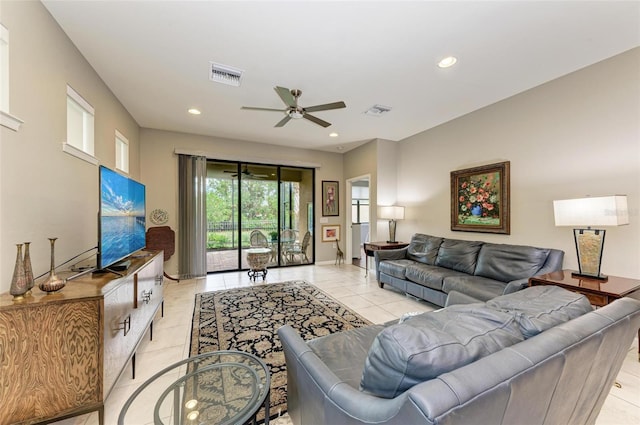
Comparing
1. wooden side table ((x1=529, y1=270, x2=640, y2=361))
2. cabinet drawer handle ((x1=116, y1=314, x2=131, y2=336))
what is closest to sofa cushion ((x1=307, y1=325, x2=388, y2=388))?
cabinet drawer handle ((x1=116, y1=314, x2=131, y2=336))

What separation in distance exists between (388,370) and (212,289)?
3926 mm

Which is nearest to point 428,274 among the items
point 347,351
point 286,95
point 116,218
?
point 347,351

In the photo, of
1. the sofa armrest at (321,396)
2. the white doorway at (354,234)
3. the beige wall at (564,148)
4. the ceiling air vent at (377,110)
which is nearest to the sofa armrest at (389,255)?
the beige wall at (564,148)

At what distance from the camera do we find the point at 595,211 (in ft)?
→ 7.14

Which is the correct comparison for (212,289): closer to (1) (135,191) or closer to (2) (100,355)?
(1) (135,191)

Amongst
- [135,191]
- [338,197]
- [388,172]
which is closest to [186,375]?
[135,191]

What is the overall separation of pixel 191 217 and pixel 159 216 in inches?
21.0

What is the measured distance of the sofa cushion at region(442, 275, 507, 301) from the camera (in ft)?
8.73

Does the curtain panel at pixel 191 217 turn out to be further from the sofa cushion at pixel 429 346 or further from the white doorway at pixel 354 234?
the sofa cushion at pixel 429 346

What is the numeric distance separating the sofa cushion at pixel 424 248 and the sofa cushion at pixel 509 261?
27.5 inches

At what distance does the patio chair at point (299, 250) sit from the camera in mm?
5980

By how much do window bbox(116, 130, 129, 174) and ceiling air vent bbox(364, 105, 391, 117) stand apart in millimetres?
3607

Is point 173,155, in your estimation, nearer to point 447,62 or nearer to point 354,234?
point 354,234

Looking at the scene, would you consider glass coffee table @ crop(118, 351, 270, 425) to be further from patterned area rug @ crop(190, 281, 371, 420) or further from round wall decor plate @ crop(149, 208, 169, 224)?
round wall decor plate @ crop(149, 208, 169, 224)
